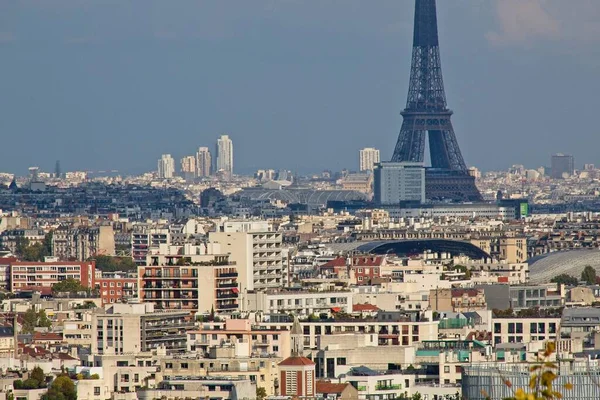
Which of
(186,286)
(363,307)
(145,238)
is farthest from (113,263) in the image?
(186,286)

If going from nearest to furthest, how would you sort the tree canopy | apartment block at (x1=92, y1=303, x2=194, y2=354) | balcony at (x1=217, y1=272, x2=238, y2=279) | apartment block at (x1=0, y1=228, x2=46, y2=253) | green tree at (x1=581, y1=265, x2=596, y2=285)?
1. apartment block at (x1=92, y1=303, x2=194, y2=354)
2. balcony at (x1=217, y1=272, x2=238, y2=279)
3. the tree canopy
4. green tree at (x1=581, y1=265, x2=596, y2=285)
5. apartment block at (x1=0, y1=228, x2=46, y2=253)

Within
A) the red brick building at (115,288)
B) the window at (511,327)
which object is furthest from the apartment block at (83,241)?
the window at (511,327)

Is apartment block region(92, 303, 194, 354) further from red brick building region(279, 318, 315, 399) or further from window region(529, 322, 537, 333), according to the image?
red brick building region(279, 318, 315, 399)

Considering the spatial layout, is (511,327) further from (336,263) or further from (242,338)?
(336,263)

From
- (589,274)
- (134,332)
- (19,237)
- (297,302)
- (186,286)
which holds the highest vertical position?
(19,237)

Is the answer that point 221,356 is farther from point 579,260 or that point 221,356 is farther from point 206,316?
point 579,260

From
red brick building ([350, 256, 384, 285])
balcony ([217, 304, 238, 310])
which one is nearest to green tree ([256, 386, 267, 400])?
balcony ([217, 304, 238, 310])

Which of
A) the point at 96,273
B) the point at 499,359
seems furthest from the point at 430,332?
the point at 96,273
